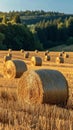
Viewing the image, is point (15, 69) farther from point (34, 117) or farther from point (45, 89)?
point (34, 117)

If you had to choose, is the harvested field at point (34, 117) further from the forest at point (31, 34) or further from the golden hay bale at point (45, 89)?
the forest at point (31, 34)

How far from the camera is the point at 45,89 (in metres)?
11.6

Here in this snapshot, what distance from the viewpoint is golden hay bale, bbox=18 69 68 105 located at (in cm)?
1152

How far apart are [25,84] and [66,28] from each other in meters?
103

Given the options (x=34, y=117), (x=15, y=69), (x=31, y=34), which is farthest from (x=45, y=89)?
(x=31, y=34)

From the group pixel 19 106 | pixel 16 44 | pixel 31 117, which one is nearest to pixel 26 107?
pixel 19 106

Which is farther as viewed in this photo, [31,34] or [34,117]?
[31,34]

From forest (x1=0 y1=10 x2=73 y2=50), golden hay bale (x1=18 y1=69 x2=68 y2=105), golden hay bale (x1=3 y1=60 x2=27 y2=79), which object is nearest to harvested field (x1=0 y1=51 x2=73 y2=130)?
golden hay bale (x1=18 y1=69 x2=68 y2=105)

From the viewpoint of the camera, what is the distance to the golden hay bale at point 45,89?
11.5 meters

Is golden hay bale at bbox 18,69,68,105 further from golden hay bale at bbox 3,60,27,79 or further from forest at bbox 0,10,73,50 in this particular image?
forest at bbox 0,10,73,50

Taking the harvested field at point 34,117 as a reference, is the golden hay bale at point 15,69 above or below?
below

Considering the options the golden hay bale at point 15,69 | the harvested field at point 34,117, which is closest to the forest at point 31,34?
the golden hay bale at point 15,69

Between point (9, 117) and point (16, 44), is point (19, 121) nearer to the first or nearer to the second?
point (9, 117)

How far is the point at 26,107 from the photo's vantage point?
10625mm
